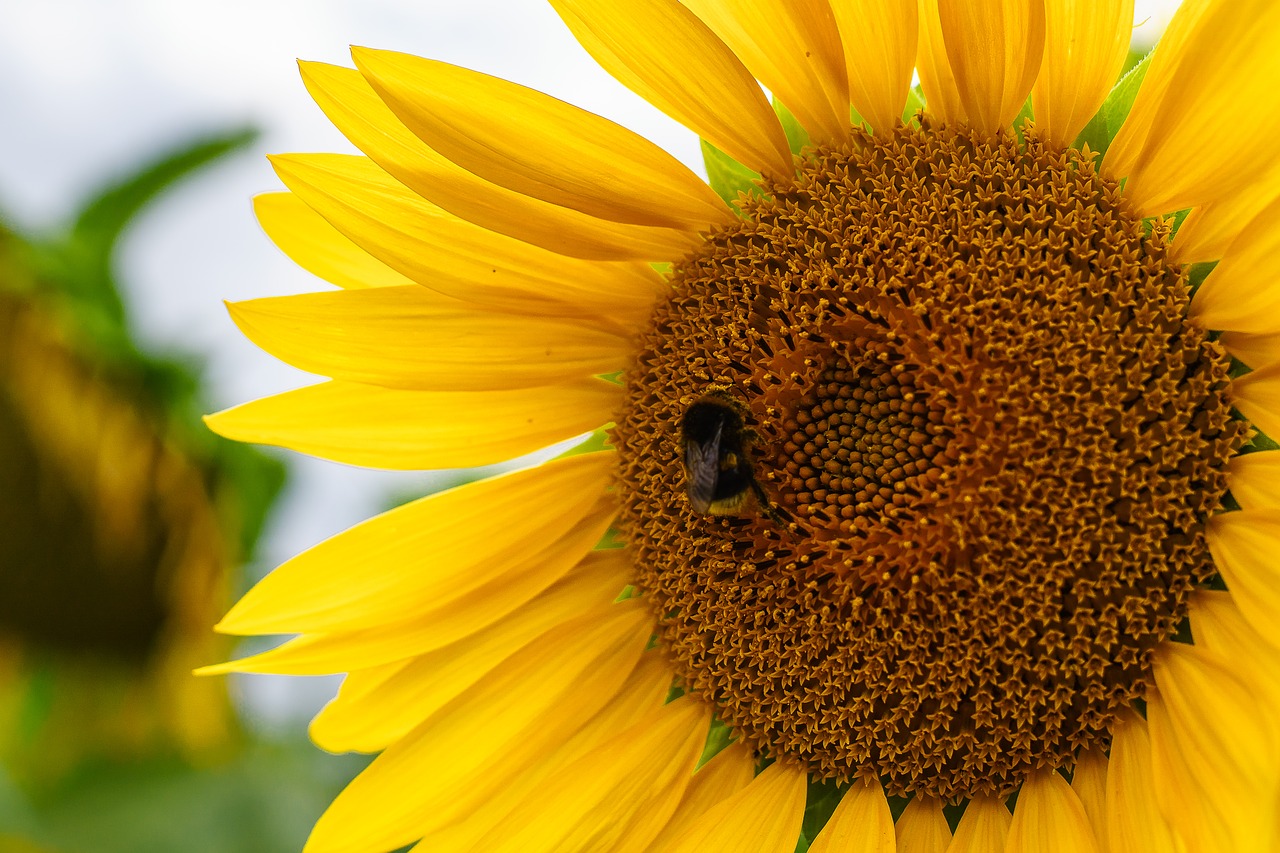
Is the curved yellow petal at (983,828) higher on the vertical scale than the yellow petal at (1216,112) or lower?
lower

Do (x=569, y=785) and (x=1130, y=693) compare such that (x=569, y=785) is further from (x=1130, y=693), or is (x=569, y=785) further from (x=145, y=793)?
(x=145, y=793)

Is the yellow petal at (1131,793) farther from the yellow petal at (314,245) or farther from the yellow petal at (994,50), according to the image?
the yellow petal at (314,245)

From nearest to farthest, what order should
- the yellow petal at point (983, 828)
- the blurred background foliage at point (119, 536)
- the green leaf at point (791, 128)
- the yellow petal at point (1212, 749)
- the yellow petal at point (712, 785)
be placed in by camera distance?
the yellow petal at point (1212, 749)
the yellow petal at point (983, 828)
the green leaf at point (791, 128)
the yellow petal at point (712, 785)
the blurred background foliage at point (119, 536)

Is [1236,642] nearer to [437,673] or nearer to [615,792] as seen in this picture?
[615,792]

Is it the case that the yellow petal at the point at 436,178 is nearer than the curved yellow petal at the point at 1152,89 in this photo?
No

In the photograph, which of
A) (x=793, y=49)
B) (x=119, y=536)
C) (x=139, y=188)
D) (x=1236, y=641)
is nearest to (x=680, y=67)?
(x=793, y=49)

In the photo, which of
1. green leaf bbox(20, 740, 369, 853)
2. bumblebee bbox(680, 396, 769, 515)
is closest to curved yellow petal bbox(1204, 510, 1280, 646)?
bumblebee bbox(680, 396, 769, 515)

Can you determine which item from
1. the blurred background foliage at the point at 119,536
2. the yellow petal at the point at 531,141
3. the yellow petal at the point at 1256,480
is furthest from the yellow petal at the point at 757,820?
the blurred background foliage at the point at 119,536

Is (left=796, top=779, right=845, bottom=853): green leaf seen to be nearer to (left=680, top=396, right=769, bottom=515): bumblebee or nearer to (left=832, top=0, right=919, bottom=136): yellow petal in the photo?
(left=680, top=396, right=769, bottom=515): bumblebee

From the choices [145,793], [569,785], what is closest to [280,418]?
[569,785]
